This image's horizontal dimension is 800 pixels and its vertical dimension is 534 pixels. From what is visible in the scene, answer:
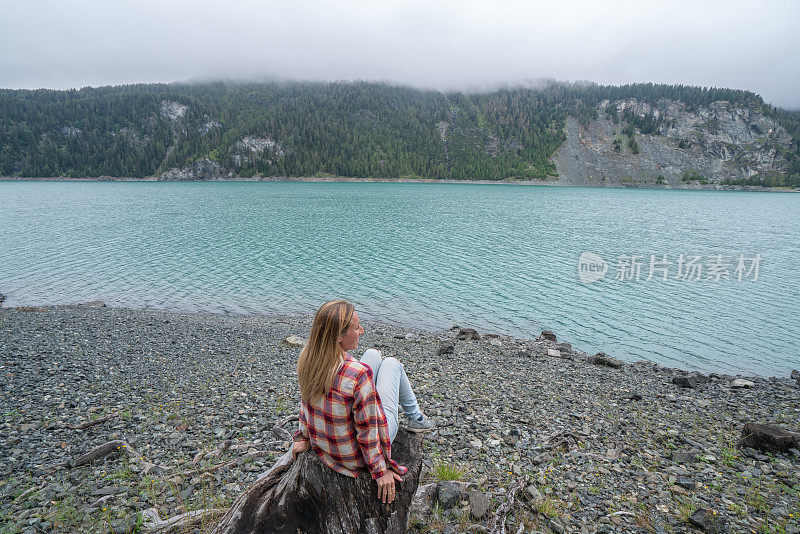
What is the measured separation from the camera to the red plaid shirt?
13.1ft

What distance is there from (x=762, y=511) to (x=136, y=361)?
1647 cm

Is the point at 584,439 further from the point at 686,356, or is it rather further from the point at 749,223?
the point at 749,223

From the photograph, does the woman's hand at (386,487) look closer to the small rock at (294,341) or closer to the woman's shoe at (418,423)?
the woman's shoe at (418,423)

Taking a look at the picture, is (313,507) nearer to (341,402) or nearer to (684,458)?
(341,402)

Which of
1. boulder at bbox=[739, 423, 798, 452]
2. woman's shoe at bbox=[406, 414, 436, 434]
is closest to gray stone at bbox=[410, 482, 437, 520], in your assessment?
woman's shoe at bbox=[406, 414, 436, 434]

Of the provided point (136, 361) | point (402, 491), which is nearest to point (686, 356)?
point (402, 491)

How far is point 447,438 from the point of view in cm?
916

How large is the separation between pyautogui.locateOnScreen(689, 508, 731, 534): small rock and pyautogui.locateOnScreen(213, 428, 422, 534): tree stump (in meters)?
4.91

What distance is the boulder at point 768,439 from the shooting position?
860 cm

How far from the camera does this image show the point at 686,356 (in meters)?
20.5

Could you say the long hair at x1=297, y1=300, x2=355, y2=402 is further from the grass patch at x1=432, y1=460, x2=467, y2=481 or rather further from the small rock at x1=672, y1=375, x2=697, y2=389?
the small rock at x1=672, y1=375, x2=697, y2=389

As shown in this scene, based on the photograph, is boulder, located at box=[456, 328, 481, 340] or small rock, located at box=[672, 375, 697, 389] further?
boulder, located at box=[456, 328, 481, 340]

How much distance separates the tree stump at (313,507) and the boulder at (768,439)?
906cm

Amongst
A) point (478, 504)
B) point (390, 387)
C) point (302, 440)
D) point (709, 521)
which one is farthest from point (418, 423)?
point (709, 521)
